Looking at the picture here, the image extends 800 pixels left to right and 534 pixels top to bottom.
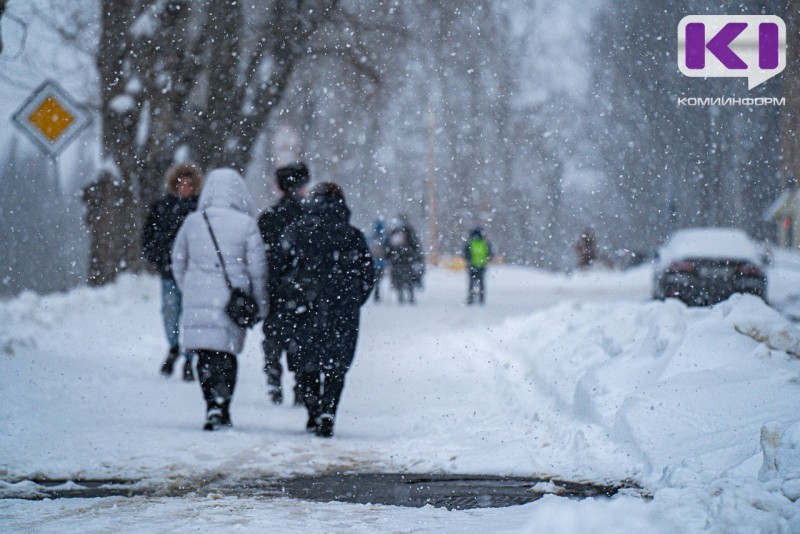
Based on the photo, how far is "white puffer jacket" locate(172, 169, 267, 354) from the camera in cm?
657

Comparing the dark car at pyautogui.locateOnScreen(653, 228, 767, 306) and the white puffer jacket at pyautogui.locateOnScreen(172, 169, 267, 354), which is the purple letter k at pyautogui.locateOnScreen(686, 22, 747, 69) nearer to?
the white puffer jacket at pyautogui.locateOnScreen(172, 169, 267, 354)

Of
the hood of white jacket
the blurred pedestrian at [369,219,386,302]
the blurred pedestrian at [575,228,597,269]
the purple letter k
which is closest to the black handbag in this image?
the hood of white jacket

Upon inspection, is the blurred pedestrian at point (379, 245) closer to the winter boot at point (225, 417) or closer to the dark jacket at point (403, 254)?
the dark jacket at point (403, 254)

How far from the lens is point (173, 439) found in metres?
6.14

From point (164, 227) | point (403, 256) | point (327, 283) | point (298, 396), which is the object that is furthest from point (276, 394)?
point (403, 256)

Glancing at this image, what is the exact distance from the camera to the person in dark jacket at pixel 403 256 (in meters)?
21.2

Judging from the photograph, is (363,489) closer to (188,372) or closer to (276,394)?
(276,394)

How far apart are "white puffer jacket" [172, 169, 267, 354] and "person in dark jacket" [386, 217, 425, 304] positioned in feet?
47.1

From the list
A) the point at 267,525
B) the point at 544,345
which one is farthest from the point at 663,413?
the point at 544,345

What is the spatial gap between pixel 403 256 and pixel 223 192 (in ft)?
48.2

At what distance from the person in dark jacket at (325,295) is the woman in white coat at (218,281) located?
292 mm

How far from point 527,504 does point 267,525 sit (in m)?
1.11

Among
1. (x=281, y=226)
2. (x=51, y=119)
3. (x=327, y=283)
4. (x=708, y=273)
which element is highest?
(x=51, y=119)

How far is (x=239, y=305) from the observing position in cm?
651
